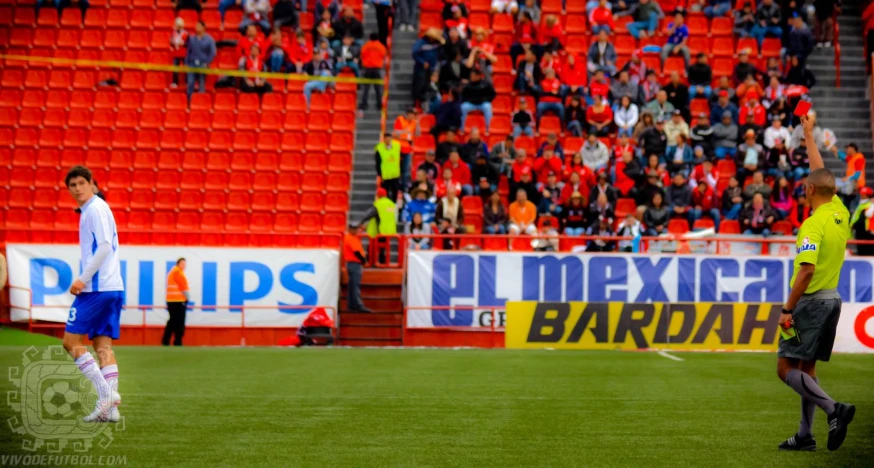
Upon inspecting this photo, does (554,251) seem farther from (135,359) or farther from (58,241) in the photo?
(58,241)

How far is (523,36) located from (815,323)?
19132 mm

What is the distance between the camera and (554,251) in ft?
69.0

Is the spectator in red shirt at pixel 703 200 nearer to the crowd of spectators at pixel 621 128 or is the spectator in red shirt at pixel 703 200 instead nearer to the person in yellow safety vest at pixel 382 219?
the crowd of spectators at pixel 621 128

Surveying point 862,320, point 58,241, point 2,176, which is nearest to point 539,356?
point 862,320

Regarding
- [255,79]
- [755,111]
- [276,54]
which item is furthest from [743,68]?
[255,79]

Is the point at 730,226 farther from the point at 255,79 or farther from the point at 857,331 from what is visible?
the point at 255,79

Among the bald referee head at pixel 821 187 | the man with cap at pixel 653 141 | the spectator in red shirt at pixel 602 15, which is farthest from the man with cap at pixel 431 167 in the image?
the bald referee head at pixel 821 187

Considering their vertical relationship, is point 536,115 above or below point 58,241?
above

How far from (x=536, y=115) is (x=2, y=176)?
41.9 feet

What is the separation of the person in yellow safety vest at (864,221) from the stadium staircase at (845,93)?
10.7 ft

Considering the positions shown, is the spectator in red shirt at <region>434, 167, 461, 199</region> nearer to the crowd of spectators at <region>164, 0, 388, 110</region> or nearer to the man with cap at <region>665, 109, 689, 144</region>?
the crowd of spectators at <region>164, 0, 388, 110</region>

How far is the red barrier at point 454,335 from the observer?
20625 mm

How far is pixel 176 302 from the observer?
1986 centimetres

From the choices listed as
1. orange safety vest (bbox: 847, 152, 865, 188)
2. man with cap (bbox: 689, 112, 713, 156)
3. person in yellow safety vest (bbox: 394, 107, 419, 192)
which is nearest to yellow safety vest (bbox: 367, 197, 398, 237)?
person in yellow safety vest (bbox: 394, 107, 419, 192)
